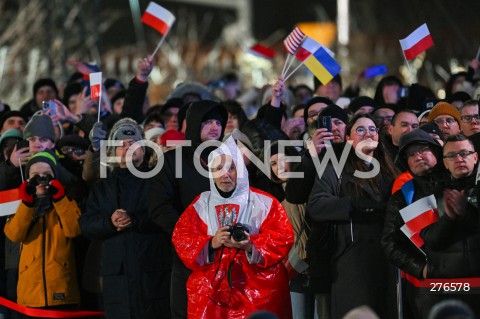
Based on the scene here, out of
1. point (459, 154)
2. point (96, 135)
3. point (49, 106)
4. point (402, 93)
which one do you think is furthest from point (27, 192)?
point (402, 93)

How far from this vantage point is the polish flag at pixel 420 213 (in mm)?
9445

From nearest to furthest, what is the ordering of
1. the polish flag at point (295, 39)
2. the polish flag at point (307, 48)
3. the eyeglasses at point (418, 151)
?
the eyeglasses at point (418, 151)
the polish flag at point (295, 39)
the polish flag at point (307, 48)

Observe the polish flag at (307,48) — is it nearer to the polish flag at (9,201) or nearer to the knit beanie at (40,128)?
the knit beanie at (40,128)

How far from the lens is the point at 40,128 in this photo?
12.6 metres

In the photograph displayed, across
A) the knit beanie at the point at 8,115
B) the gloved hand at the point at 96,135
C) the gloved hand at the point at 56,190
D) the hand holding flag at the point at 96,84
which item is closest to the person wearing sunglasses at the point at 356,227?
the gloved hand at the point at 56,190

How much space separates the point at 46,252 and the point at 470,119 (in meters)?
4.06

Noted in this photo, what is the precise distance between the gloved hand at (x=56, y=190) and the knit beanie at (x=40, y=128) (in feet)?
3.23

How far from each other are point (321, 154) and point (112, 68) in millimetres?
21848

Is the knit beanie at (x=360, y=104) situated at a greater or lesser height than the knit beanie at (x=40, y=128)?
greater

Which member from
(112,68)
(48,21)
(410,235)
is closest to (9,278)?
(410,235)

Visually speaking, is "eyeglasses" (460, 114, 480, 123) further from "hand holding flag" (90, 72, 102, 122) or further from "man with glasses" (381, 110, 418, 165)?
"hand holding flag" (90, 72, 102, 122)

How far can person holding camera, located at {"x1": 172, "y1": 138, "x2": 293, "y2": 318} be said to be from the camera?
31.7ft

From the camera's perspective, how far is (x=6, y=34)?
89.4 ft

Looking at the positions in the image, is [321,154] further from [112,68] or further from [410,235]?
[112,68]
